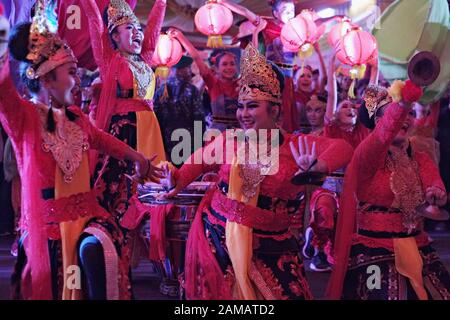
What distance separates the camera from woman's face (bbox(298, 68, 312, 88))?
18.8 feet

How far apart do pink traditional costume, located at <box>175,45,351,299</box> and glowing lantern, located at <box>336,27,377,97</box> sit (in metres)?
2.45

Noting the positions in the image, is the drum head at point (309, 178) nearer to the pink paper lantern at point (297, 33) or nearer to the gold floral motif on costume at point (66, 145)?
the gold floral motif on costume at point (66, 145)

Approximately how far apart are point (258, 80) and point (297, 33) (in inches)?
90.1

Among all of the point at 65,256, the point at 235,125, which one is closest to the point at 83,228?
the point at 65,256

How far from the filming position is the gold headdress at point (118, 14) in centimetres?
393

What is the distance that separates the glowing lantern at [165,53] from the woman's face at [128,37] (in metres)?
1.13

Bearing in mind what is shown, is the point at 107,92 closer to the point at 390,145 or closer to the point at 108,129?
the point at 108,129

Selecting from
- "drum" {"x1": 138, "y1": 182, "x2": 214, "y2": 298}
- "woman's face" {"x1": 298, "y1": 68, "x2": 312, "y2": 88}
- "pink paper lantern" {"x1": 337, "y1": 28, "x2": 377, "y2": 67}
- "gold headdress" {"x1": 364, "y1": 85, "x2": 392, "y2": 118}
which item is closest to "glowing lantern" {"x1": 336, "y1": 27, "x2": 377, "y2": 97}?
"pink paper lantern" {"x1": 337, "y1": 28, "x2": 377, "y2": 67}

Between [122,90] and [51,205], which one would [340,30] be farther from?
[51,205]

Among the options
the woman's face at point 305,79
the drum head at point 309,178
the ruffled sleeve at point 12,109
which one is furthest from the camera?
the woman's face at point 305,79

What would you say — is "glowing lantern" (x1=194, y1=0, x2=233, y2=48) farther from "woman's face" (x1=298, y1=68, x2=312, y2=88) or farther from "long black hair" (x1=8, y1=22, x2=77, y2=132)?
"long black hair" (x1=8, y1=22, x2=77, y2=132)

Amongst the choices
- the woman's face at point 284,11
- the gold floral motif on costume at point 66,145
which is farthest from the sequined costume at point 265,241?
the woman's face at point 284,11
